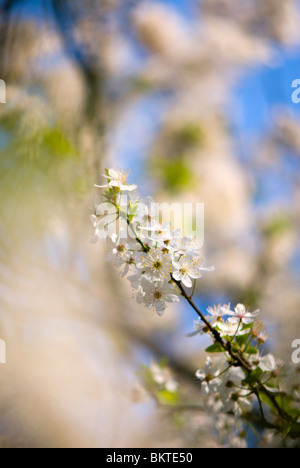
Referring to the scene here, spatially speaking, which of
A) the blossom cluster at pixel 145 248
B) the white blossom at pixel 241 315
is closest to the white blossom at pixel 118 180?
the blossom cluster at pixel 145 248

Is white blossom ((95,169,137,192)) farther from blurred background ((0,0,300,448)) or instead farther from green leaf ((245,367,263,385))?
green leaf ((245,367,263,385))

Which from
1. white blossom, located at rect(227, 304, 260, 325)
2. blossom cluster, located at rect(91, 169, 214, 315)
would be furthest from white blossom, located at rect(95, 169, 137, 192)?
white blossom, located at rect(227, 304, 260, 325)

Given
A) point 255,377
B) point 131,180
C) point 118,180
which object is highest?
point 131,180

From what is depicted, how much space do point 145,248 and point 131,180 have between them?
12.0 inches

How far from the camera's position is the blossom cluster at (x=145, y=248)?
0.27m

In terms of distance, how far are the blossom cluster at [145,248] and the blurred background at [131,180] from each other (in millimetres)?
41

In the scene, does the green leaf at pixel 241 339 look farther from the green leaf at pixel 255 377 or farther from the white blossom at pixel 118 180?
the white blossom at pixel 118 180

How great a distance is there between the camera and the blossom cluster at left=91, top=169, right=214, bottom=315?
0.89 feet

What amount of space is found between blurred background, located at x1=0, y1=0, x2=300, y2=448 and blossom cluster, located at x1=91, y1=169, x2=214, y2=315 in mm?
41

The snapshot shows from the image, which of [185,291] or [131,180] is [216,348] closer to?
[185,291]

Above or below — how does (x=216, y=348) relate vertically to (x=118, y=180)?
below

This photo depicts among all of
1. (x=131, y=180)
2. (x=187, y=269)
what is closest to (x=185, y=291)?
(x=187, y=269)

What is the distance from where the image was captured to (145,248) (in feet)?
0.92
